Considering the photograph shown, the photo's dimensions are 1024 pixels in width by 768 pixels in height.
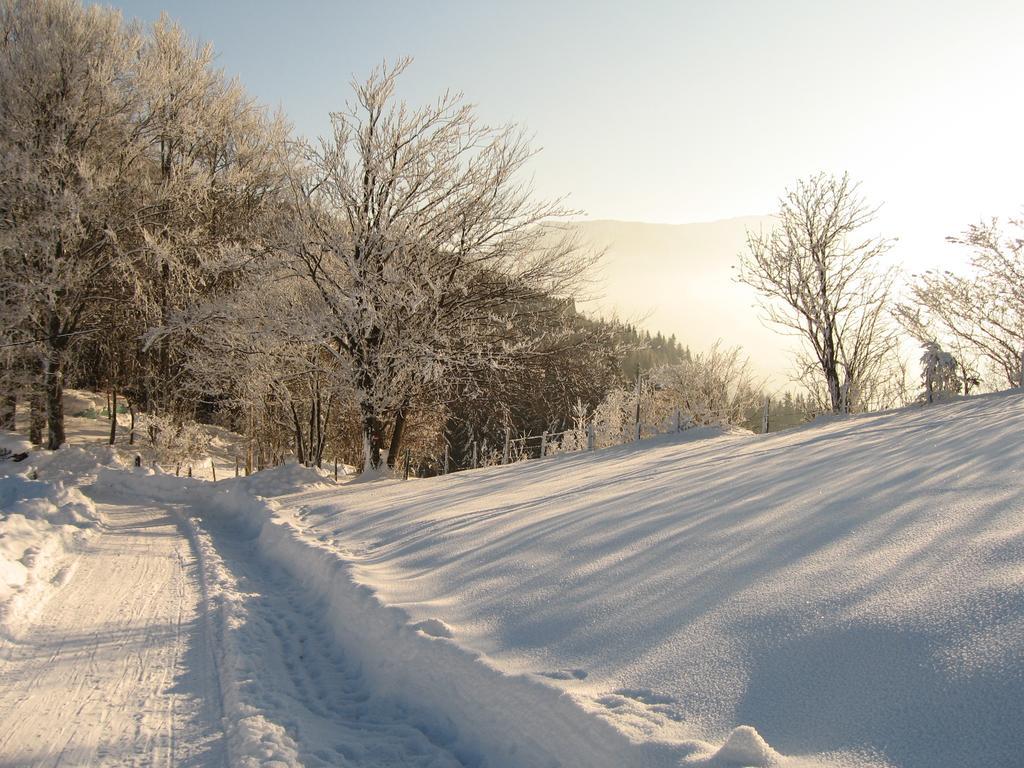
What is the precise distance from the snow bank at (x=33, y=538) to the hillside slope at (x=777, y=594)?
301cm

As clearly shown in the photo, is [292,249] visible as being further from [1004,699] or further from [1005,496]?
[1004,699]

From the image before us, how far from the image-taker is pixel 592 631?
484cm

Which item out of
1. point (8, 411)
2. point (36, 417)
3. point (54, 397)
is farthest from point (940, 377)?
point (8, 411)

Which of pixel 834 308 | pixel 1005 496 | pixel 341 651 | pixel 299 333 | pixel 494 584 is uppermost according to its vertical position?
pixel 834 308

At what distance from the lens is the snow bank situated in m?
6.96

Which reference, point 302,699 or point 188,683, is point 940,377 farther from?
point 188,683

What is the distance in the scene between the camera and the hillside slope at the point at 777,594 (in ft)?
10.6

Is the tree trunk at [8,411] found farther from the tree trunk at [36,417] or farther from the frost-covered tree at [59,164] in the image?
the frost-covered tree at [59,164]

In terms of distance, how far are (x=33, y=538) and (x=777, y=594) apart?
900 centimetres

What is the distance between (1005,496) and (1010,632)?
7.15 feet

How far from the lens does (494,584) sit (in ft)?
20.7

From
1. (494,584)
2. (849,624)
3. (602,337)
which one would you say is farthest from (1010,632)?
(602,337)

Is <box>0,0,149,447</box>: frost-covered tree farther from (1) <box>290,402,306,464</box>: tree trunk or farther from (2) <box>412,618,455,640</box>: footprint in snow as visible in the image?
(2) <box>412,618,455,640</box>: footprint in snow

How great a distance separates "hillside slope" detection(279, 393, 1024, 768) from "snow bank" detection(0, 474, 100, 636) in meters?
3.01
